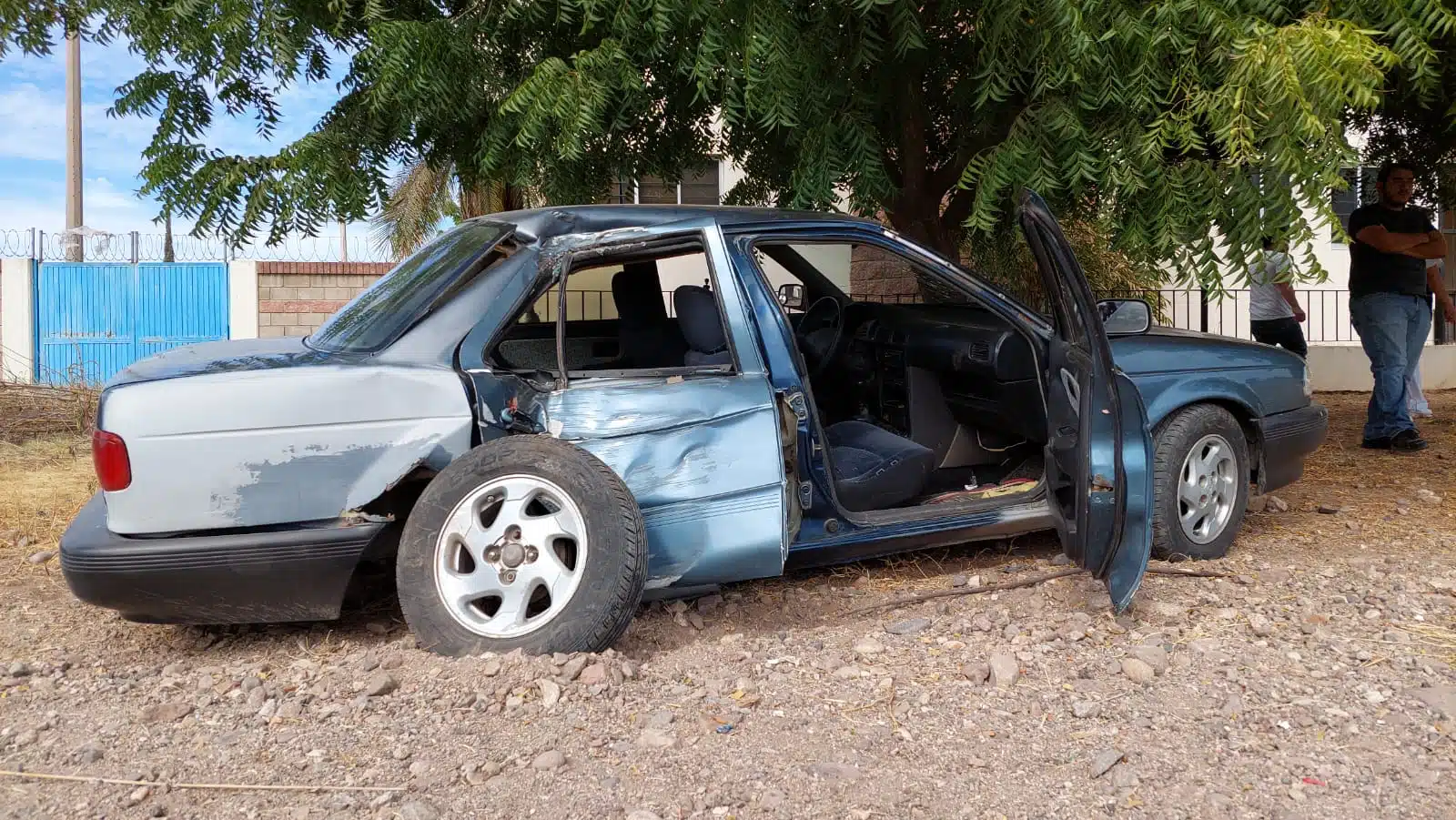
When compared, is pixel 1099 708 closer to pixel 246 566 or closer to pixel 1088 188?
pixel 246 566

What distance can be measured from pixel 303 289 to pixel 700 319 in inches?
428

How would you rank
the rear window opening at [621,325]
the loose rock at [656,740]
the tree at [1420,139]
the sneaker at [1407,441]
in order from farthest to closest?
the sneaker at [1407,441] → the tree at [1420,139] → the rear window opening at [621,325] → the loose rock at [656,740]

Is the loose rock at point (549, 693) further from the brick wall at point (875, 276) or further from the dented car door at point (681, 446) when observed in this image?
the brick wall at point (875, 276)

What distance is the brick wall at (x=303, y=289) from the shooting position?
13688 millimetres

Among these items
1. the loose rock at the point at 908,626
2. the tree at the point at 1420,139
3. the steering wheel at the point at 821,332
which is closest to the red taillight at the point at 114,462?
the loose rock at the point at 908,626

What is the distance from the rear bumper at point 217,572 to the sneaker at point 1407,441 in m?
7.14

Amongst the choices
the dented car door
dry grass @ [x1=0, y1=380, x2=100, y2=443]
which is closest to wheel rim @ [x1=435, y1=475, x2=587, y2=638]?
the dented car door

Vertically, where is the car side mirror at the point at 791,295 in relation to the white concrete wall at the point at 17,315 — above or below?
below

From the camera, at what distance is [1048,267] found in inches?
165

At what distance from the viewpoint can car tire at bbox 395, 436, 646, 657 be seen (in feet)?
11.4

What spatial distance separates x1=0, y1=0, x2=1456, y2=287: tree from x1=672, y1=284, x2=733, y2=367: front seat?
1033mm

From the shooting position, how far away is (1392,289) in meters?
7.70

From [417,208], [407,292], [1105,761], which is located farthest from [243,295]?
[1105,761]

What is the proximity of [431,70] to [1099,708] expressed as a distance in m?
4.03
